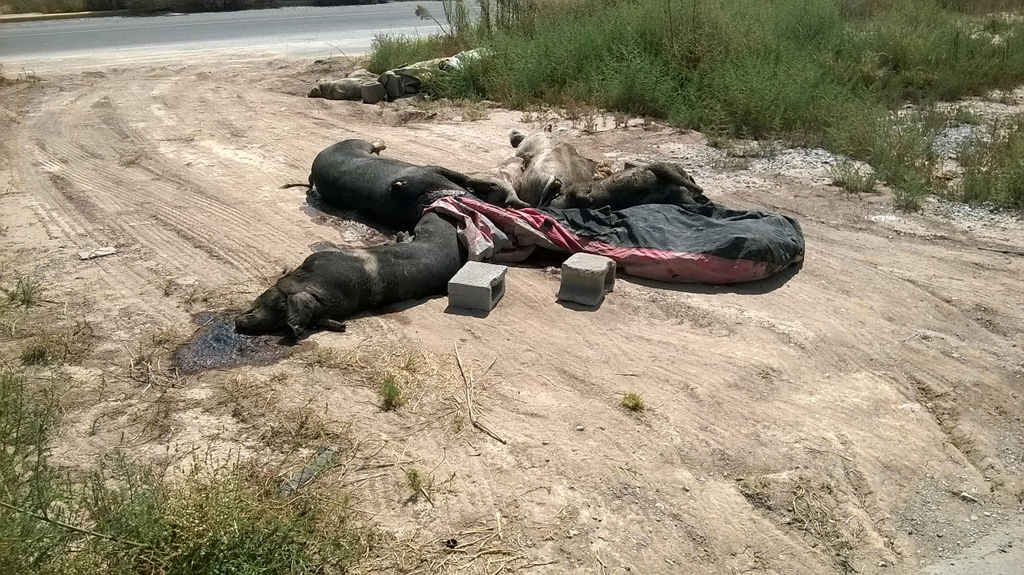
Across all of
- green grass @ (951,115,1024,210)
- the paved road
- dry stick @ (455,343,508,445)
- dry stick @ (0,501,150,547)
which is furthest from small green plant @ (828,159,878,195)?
the paved road

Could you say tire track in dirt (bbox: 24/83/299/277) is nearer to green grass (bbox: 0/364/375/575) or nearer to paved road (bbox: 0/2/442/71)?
green grass (bbox: 0/364/375/575)

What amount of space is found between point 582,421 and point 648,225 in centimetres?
274

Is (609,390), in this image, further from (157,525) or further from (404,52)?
(404,52)

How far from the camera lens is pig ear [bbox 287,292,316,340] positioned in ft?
18.4

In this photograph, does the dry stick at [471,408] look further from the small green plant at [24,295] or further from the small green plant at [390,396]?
the small green plant at [24,295]

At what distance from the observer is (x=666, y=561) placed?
12.8 ft

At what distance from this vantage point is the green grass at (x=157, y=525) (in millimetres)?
3307

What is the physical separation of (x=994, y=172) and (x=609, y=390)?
213 inches

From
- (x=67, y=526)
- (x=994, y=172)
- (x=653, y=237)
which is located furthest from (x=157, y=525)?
(x=994, y=172)

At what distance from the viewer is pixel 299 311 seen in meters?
5.60

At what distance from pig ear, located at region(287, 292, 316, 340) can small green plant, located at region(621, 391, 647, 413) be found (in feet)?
7.27

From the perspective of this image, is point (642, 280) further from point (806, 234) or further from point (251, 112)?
point (251, 112)

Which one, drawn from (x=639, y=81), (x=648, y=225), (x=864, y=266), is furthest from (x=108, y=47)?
(x=864, y=266)

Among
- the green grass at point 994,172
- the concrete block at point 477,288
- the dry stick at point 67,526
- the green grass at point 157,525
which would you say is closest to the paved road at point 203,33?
the green grass at point 994,172
